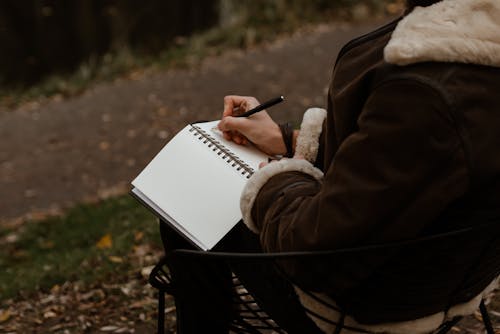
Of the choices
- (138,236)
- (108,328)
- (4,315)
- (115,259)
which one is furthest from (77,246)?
(108,328)

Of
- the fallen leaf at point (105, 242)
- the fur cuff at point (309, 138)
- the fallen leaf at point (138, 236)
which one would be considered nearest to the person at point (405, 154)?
the fur cuff at point (309, 138)

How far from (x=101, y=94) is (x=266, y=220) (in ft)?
23.5

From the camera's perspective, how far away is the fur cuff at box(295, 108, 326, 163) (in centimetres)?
201

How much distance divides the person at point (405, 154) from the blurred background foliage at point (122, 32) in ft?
23.7

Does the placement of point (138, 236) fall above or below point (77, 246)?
above

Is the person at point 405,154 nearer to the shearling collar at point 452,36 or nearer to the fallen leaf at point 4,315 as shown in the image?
the shearling collar at point 452,36

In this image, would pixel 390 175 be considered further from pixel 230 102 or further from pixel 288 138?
pixel 230 102

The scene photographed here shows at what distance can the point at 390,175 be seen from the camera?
129cm

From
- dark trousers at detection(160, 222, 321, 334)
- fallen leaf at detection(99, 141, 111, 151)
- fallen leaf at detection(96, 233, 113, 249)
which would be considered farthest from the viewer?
fallen leaf at detection(99, 141, 111, 151)

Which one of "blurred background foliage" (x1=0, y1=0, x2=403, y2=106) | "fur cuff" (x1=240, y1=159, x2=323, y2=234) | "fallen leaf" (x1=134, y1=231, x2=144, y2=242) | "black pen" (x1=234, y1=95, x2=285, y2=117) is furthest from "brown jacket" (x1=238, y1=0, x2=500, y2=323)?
"blurred background foliage" (x1=0, y1=0, x2=403, y2=106)

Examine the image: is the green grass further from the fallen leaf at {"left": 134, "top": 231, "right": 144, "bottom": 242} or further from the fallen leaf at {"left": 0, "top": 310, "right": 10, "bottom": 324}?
the fallen leaf at {"left": 0, "top": 310, "right": 10, "bottom": 324}

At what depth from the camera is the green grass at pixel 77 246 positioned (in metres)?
3.89

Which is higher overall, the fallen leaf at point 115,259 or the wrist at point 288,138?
the wrist at point 288,138

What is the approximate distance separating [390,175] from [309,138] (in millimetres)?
738
